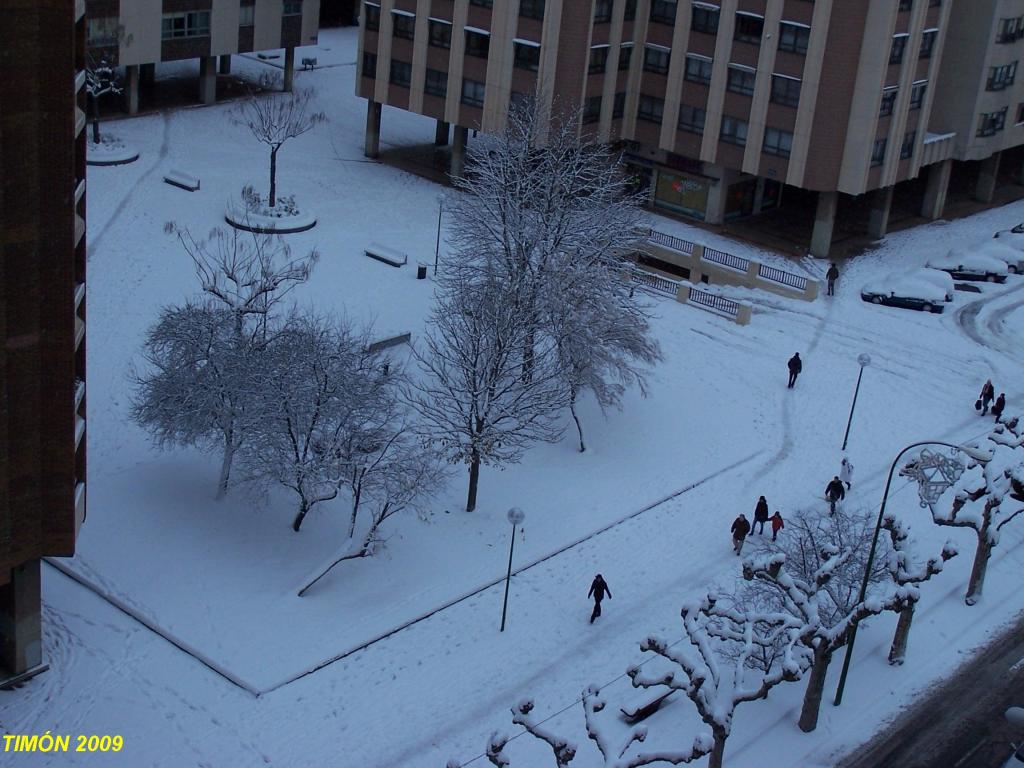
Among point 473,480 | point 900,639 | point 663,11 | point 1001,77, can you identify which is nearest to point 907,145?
point 1001,77

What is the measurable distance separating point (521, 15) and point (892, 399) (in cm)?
2451

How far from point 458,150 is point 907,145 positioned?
68.8 ft

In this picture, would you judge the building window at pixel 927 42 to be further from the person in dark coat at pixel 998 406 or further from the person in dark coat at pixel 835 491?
the person in dark coat at pixel 835 491

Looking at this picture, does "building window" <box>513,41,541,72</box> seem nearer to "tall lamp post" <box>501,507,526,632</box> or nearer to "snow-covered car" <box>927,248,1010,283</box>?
"snow-covered car" <box>927,248,1010,283</box>

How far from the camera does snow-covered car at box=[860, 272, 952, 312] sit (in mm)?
59500

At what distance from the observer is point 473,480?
135 feet

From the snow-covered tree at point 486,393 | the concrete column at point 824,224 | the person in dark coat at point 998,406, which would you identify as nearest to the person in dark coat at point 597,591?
the snow-covered tree at point 486,393

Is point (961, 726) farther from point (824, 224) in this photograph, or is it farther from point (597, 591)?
point (824, 224)

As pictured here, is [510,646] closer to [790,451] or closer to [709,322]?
[790,451]

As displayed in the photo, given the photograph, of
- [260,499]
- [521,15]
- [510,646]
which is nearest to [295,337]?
[260,499]

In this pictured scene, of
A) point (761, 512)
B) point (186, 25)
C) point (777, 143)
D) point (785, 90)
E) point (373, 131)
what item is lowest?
point (761, 512)

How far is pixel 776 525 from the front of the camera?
40906mm

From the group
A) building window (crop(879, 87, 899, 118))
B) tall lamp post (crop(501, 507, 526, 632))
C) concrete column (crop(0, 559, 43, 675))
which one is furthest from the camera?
building window (crop(879, 87, 899, 118))

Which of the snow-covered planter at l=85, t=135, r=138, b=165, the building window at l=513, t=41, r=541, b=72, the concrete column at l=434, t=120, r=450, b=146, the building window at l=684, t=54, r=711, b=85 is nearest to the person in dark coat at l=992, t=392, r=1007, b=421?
the building window at l=684, t=54, r=711, b=85
